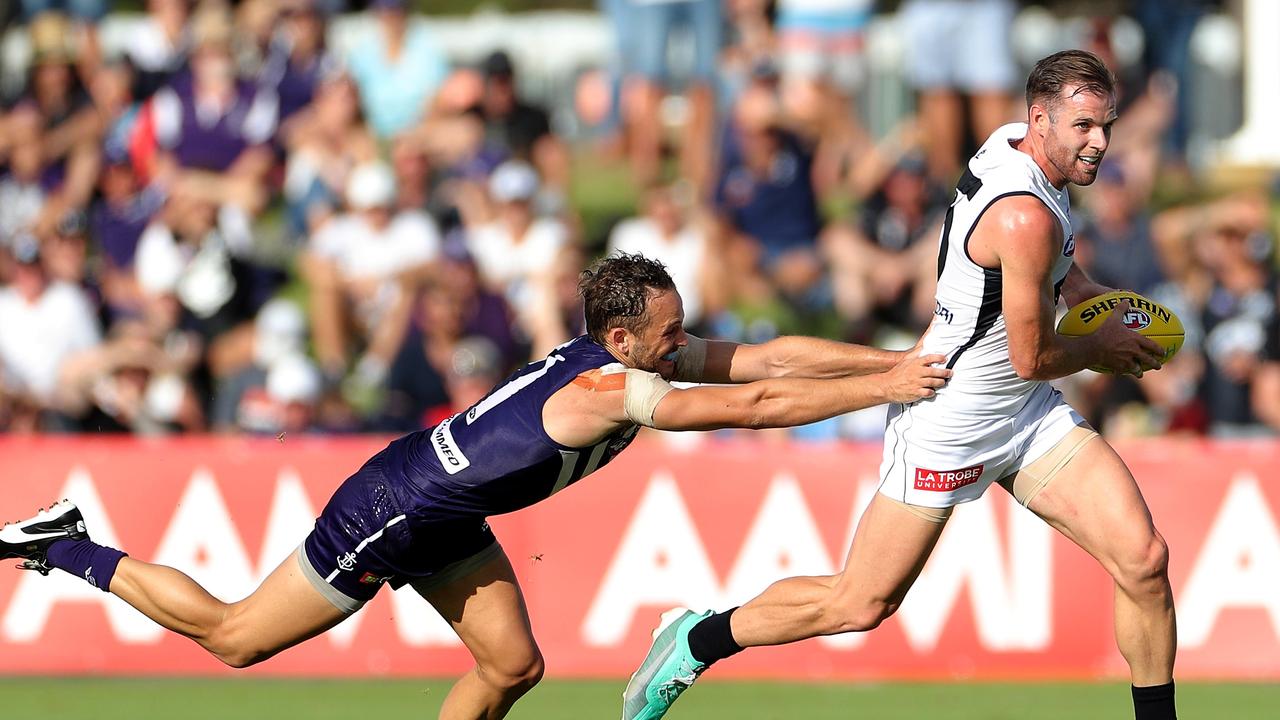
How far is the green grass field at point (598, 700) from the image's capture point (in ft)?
30.0

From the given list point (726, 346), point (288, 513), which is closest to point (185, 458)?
point (288, 513)

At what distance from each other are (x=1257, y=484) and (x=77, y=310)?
25.8 feet

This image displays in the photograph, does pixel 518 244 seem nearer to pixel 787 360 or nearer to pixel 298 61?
pixel 298 61

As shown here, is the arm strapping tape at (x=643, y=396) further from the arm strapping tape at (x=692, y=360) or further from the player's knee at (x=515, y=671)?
the player's knee at (x=515, y=671)

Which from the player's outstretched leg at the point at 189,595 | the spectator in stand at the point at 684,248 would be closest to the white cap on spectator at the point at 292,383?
the spectator in stand at the point at 684,248

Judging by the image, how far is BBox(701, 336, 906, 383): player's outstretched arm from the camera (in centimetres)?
689

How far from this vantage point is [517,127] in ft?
47.0

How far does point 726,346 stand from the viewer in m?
6.95

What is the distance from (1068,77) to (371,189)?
25.2 feet

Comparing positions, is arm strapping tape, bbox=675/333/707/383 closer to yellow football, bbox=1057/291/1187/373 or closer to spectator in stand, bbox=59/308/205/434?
yellow football, bbox=1057/291/1187/373

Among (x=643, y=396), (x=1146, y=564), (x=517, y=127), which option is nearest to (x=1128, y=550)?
(x=1146, y=564)

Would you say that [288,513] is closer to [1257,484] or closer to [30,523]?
[30,523]

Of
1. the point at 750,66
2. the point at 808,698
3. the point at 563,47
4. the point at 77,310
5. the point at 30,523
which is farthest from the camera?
the point at 563,47

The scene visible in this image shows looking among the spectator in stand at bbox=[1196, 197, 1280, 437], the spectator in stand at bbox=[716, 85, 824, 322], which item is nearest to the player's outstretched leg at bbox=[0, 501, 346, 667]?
the spectator in stand at bbox=[716, 85, 824, 322]
